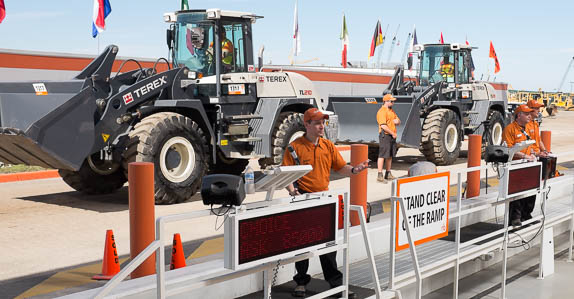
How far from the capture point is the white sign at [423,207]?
5.91 m

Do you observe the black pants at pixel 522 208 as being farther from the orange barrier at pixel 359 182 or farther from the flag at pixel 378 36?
the flag at pixel 378 36

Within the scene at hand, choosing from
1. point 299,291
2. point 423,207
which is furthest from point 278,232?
point 423,207

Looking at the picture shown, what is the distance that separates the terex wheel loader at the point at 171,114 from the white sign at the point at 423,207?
209 inches

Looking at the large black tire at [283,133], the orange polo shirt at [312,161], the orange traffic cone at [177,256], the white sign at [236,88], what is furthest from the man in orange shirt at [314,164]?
the large black tire at [283,133]

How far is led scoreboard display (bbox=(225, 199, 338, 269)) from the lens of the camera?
14.1ft

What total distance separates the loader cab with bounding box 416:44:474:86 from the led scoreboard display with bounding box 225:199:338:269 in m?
14.7

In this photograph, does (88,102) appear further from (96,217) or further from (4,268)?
(4,268)

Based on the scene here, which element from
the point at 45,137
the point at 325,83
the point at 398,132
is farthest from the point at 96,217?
the point at 325,83

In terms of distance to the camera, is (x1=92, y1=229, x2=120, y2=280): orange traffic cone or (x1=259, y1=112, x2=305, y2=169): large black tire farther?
(x1=259, y1=112, x2=305, y2=169): large black tire

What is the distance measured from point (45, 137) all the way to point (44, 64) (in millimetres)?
9766

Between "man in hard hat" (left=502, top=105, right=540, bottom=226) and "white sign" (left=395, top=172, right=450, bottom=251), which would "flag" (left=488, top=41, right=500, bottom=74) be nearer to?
"man in hard hat" (left=502, top=105, right=540, bottom=226)

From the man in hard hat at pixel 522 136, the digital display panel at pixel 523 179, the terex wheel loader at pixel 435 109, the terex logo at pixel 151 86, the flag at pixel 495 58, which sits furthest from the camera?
the flag at pixel 495 58

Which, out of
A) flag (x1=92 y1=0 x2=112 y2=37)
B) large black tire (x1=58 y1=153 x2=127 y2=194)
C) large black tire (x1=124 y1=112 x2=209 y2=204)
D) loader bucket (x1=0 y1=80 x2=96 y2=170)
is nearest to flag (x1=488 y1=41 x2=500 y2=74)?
flag (x1=92 y1=0 x2=112 y2=37)

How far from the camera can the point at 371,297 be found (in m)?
5.50
